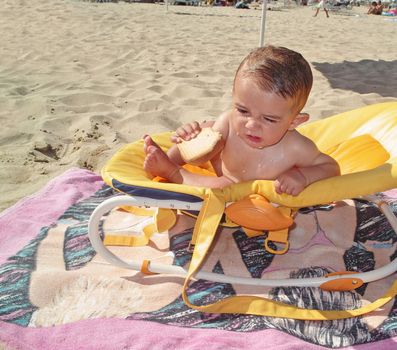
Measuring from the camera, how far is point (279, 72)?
158cm

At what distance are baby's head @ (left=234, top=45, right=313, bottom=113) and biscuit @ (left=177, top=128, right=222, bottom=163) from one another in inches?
12.0

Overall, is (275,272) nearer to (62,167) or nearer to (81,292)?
(81,292)

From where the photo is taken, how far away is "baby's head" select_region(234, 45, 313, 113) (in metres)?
1.58

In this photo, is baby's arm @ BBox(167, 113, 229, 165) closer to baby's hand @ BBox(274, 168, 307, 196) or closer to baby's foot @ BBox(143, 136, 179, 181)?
baby's foot @ BBox(143, 136, 179, 181)

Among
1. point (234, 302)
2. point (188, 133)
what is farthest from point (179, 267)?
point (188, 133)

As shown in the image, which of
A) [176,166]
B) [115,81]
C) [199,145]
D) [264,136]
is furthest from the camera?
[115,81]

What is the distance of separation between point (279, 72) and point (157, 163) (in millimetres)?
631

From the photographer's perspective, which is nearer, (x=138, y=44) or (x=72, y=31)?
(x=138, y=44)

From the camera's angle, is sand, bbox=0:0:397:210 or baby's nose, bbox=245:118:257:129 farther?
sand, bbox=0:0:397:210

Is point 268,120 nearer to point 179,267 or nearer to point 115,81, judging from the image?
point 179,267

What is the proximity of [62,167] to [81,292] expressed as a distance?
3.87 feet

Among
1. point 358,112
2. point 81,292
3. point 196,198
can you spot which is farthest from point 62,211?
point 358,112

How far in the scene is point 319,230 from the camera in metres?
2.03

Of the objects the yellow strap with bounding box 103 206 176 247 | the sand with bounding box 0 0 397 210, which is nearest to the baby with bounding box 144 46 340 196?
the yellow strap with bounding box 103 206 176 247
